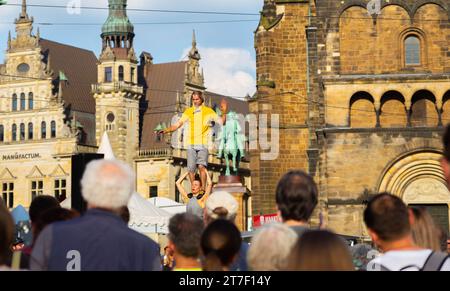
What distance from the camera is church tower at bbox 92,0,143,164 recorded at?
252ft

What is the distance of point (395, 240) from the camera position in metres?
5.65

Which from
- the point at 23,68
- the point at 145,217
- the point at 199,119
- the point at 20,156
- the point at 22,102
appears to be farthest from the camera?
the point at 22,102

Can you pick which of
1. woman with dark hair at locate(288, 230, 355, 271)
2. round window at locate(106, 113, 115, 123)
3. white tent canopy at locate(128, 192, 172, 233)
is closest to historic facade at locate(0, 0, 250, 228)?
round window at locate(106, 113, 115, 123)

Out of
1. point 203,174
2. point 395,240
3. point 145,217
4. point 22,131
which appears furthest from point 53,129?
point 395,240

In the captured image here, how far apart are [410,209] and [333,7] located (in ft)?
86.4

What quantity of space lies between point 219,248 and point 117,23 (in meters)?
75.8

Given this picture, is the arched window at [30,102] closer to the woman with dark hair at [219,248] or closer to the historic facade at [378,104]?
the historic facade at [378,104]

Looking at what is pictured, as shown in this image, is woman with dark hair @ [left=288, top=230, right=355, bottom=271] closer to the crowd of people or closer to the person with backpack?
the crowd of people

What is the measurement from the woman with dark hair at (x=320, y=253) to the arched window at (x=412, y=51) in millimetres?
28009

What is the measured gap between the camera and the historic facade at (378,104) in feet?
103

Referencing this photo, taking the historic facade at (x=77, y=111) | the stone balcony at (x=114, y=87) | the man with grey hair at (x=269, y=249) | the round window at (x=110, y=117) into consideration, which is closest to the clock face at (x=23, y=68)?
the historic facade at (x=77, y=111)

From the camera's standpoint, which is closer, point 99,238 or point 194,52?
point 99,238

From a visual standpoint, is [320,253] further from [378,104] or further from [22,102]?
Answer: [22,102]

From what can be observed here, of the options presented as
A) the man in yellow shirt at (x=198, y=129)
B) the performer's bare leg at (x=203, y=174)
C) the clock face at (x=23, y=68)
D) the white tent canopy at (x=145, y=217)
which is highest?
the clock face at (x=23, y=68)
